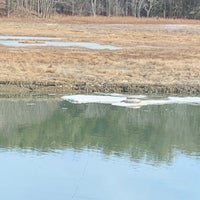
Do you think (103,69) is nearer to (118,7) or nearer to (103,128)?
(103,128)

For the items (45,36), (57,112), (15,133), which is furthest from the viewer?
(45,36)

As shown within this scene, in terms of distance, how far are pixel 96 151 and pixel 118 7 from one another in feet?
255

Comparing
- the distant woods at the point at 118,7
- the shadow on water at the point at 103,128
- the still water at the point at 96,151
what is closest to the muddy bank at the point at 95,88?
the still water at the point at 96,151

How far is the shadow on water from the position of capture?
547 inches

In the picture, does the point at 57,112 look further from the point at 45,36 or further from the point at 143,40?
the point at 45,36

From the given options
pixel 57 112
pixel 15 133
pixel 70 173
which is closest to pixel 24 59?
pixel 57 112

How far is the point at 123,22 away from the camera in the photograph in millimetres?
71375

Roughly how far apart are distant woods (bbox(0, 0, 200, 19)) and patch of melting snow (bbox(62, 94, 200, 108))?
6474 centimetres

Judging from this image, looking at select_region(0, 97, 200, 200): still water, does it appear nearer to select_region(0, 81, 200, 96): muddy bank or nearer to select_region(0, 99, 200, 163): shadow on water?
select_region(0, 99, 200, 163): shadow on water

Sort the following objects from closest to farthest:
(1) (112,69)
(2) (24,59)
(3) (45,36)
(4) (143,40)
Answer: (1) (112,69)
(2) (24,59)
(4) (143,40)
(3) (45,36)

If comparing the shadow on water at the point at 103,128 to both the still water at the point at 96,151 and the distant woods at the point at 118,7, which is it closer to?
the still water at the point at 96,151

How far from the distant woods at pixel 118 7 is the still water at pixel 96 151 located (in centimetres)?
6651

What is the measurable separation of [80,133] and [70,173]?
3.72 m

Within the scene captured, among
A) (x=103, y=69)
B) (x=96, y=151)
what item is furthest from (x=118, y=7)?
(x=96, y=151)
